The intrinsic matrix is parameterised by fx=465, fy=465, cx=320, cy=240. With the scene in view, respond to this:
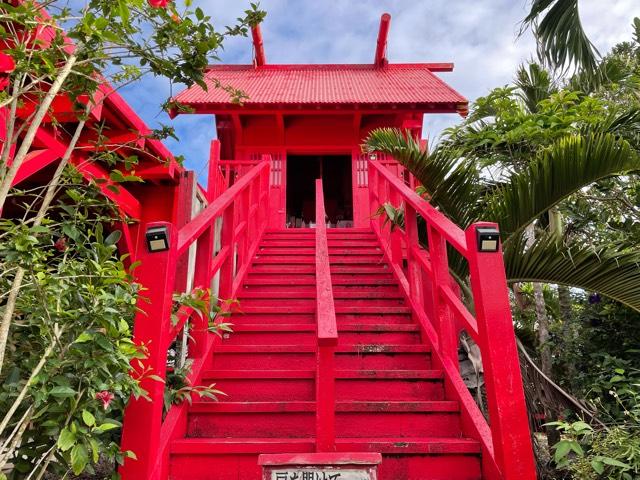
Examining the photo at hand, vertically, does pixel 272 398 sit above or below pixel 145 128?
below

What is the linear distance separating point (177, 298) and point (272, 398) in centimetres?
84

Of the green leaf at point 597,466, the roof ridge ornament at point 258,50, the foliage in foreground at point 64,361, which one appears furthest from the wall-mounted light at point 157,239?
the roof ridge ornament at point 258,50

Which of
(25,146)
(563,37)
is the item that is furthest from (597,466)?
(563,37)

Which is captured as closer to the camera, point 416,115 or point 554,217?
point 554,217

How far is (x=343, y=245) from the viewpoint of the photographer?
4832 mm

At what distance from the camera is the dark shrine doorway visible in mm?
10727

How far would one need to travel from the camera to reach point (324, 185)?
445 inches

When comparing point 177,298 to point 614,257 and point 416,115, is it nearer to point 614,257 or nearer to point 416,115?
point 614,257

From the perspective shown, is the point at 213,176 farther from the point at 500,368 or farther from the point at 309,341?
the point at 500,368

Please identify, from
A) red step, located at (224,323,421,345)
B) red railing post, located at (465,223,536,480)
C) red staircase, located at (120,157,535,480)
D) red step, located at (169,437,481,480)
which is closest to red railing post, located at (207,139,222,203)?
red staircase, located at (120,157,535,480)

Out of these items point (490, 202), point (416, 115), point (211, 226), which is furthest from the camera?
point (416, 115)

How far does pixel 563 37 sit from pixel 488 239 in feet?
13.0

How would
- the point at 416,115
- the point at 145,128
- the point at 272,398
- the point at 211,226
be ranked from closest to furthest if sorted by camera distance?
the point at 272,398
the point at 211,226
the point at 145,128
the point at 416,115

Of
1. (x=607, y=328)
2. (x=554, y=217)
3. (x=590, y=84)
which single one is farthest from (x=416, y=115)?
(x=607, y=328)
